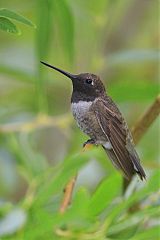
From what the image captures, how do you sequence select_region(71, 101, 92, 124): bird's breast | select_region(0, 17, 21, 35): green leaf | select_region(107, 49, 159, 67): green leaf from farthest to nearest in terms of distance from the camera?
select_region(107, 49, 159, 67): green leaf → select_region(71, 101, 92, 124): bird's breast → select_region(0, 17, 21, 35): green leaf

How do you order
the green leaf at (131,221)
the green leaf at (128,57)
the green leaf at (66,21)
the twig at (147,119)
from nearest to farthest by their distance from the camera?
the green leaf at (131,221)
the twig at (147,119)
the green leaf at (66,21)
the green leaf at (128,57)

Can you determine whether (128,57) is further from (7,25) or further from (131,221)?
(7,25)

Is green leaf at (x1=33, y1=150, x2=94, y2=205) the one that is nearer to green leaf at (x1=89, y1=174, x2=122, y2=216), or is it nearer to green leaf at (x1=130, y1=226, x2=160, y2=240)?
green leaf at (x1=89, y1=174, x2=122, y2=216)

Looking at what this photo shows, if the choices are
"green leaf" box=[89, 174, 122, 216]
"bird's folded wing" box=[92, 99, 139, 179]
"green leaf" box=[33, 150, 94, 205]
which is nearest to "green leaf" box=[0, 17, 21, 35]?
"green leaf" box=[33, 150, 94, 205]

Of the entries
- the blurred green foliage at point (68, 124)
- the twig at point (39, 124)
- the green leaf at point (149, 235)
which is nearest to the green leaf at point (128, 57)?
the blurred green foliage at point (68, 124)

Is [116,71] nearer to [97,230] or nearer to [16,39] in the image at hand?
[16,39]

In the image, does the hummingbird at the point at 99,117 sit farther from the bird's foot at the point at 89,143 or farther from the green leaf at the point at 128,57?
the green leaf at the point at 128,57

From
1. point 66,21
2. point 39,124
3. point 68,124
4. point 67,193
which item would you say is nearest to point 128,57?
point 68,124
